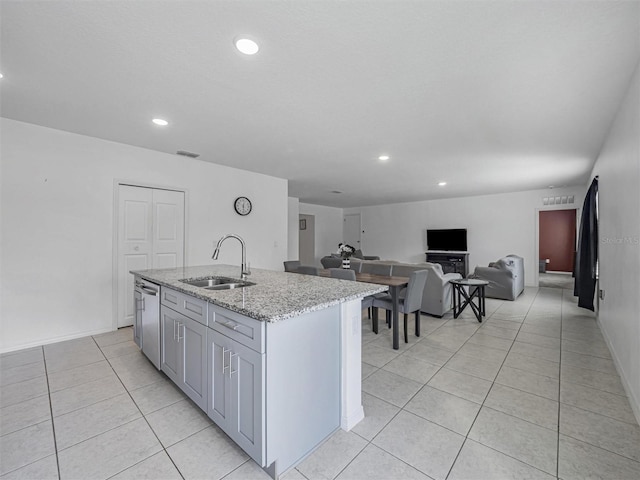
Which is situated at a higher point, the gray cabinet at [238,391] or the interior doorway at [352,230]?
the interior doorway at [352,230]

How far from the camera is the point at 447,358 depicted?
9.30 feet

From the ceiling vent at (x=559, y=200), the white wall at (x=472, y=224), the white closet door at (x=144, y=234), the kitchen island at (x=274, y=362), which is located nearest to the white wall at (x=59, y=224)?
the white closet door at (x=144, y=234)

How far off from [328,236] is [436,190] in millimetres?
4332

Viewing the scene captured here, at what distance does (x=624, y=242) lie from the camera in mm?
2379

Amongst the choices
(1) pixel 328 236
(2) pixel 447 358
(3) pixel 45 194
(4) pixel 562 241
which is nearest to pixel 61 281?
(3) pixel 45 194

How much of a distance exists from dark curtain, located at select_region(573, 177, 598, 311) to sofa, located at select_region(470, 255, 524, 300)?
3.52ft

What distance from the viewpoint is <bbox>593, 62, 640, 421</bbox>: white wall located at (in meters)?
2.02

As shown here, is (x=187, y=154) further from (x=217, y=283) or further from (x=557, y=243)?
(x=557, y=243)

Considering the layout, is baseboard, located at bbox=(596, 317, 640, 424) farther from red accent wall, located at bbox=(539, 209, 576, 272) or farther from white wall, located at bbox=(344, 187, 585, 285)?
red accent wall, located at bbox=(539, 209, 576, 272)

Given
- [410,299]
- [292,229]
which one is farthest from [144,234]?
[292,229]

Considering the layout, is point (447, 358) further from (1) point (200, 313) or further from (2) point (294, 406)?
(1) point (200, 313)

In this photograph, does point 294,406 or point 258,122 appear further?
point 258,122

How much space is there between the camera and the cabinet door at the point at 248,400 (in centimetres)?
137

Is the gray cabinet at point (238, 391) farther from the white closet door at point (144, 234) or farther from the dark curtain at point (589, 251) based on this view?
the dark curtain at point (589, 251)
